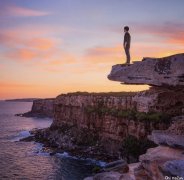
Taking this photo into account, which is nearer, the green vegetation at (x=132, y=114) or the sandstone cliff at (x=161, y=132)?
the sandstone cliff at (x=161, y=132)

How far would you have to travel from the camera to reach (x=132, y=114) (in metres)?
63.0

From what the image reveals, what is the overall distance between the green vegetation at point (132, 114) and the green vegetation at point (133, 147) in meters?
3.65

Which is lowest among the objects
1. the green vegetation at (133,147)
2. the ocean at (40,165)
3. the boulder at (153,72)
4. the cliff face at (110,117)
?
the ocean at (40,165)

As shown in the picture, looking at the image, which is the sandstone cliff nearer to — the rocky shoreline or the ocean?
the rocky shoreline

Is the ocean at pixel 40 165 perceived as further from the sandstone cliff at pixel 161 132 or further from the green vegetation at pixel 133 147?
the sandstone cliff at pixel 161 132

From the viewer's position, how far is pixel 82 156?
6381 centimetres

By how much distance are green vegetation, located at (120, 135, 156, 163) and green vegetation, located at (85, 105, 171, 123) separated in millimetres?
3651

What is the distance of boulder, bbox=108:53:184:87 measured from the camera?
18469 mm

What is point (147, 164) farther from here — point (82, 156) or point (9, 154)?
point (9, 154)

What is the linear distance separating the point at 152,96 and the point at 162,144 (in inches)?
1431

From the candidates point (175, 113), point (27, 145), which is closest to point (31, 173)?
point (175, 113)

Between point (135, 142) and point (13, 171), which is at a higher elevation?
point (135, 142)

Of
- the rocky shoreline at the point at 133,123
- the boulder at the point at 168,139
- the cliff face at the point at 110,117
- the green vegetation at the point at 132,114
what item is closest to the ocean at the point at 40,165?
the rocky shoreline at the point at 133,123

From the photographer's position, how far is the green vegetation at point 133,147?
174 ft
